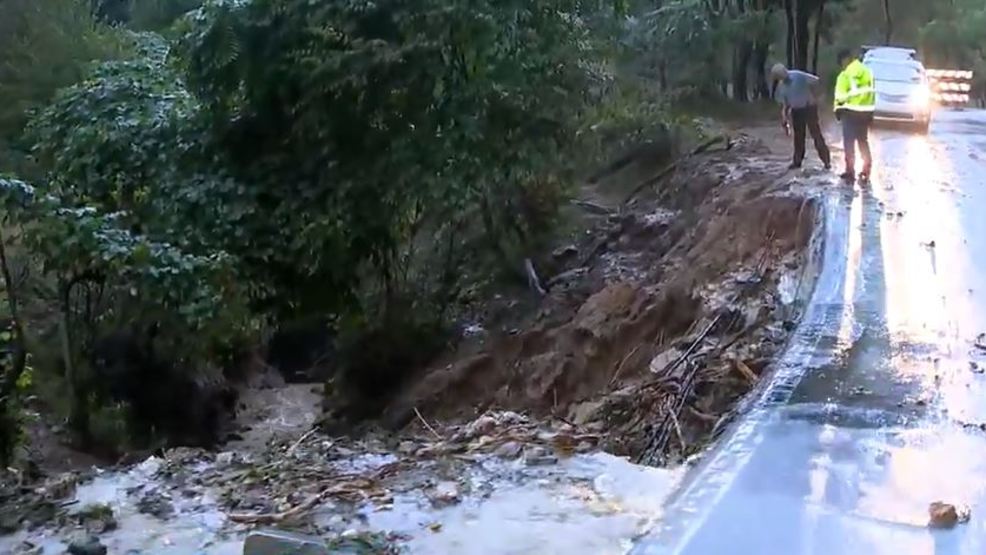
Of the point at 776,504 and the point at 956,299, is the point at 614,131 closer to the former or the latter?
the point at 956,299

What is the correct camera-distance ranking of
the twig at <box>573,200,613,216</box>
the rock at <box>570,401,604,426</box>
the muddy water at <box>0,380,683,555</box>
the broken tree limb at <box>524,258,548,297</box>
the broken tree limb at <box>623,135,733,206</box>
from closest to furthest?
1. the muddy water at <box>0,380,683,555</box>
2. the rock at <box>570,401,604,426</box>
3. the broken tree limb at <box>524,258,548,297</box>
4. the twig at <box>573,200,613,216</box>
5. the broken tree limb at <box>623,135,733,206</box>

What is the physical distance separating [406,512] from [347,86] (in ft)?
26.8

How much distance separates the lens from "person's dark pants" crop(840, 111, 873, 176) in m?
14.6

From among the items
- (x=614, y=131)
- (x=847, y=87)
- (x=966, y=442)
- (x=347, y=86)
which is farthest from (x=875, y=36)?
(x=966, y=442)

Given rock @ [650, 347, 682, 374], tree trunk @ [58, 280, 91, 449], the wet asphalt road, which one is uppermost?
the wet asphalt road

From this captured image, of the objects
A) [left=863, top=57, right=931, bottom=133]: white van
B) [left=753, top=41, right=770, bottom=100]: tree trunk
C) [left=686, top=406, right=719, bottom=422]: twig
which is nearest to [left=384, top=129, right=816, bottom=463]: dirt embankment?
[left=686, top=406, right=719, bottom=422]: twig

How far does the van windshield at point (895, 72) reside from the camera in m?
24.1

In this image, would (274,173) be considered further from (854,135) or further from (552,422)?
(854,135)

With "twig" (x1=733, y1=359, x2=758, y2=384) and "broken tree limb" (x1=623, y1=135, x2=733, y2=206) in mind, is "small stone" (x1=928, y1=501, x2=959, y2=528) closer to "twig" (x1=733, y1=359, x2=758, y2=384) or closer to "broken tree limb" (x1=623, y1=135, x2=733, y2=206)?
"twig" (x1=733, y1=359, x2=758, y2=384)

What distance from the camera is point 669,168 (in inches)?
812

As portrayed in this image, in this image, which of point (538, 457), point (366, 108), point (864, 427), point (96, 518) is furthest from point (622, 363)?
point (96, 518)

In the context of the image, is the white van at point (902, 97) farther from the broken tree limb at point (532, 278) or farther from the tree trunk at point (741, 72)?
the broken tree limb at point (532, 278)

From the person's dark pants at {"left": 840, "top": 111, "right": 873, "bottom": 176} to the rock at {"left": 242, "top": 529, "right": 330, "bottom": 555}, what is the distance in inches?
439

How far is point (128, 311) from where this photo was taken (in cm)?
1323
